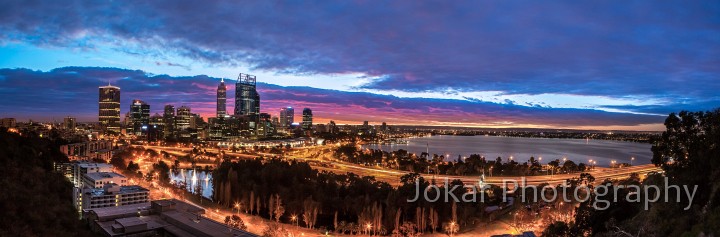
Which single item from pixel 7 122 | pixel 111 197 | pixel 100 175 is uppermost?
pixel 7 122

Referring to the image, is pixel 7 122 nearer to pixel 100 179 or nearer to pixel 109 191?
pixel 100 179

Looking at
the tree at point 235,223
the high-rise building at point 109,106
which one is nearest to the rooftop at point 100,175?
the tree at point 235,223

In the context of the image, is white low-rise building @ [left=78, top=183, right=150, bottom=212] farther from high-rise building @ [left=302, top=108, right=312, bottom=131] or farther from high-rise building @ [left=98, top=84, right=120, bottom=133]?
high-rise building @ [left=302, top=108, right=312, bottom=131]

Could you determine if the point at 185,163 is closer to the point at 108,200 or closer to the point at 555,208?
the point at 108,200

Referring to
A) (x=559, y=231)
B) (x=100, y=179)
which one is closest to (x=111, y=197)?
(x=100, y=179)

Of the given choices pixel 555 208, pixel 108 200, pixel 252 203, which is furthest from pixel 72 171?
pixel 555 208

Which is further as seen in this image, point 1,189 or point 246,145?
point 246,145
